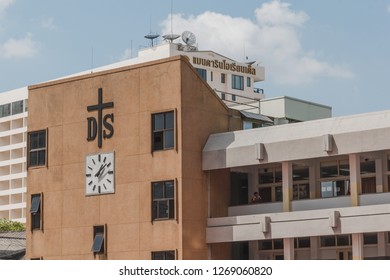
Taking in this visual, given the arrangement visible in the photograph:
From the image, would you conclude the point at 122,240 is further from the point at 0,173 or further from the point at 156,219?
Result: the point at 0,173

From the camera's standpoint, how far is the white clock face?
51.2 metres

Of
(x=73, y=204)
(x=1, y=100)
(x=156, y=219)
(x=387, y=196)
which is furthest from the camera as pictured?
(x=1, y=100)

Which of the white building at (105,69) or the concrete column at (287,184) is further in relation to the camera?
the white building at (105,69)

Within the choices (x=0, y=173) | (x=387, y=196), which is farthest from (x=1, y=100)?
(x=387, y=196)

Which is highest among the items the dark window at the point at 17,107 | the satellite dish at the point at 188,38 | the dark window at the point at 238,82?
the satellite dish at the point at 188,38

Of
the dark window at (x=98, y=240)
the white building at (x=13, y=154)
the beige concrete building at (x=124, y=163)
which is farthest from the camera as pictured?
the white building at (x=13, y=154)

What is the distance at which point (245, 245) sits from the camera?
5281 cm

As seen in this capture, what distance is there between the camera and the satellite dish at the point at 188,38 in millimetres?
129012

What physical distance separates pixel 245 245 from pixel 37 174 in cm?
1254

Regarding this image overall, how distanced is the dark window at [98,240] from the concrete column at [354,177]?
13760mm

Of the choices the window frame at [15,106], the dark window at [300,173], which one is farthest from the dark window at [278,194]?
the window frame at [15,106]

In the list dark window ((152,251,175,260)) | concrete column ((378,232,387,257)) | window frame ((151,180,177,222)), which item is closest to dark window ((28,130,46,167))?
window frame ((151,180,177,222))

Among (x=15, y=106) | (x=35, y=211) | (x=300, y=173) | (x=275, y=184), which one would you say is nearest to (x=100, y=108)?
(x=35, y=211)

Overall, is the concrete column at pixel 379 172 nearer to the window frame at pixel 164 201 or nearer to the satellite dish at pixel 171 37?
the window frame at pixel 164 201
